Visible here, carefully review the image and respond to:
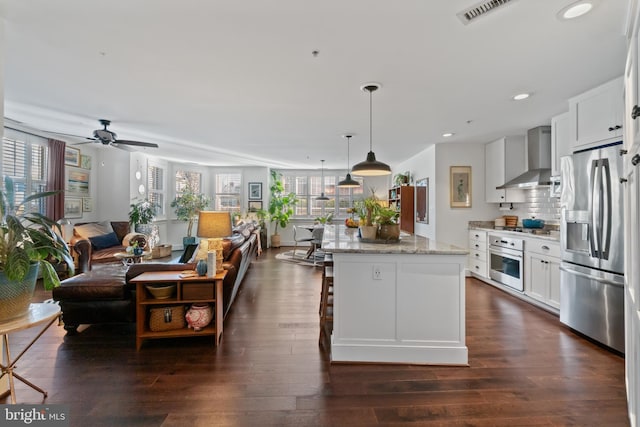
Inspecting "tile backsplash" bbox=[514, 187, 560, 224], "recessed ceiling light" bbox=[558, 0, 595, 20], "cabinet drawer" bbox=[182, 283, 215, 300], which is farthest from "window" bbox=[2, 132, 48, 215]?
"tile backsplash" bbox=[514, 187, 560, 224]

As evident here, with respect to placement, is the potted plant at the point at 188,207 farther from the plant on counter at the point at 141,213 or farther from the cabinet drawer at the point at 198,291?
the cabinet drawer at the point at 198,291

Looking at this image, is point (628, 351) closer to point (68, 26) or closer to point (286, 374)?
point (286, 374)

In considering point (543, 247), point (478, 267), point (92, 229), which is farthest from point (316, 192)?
point (543, 247)

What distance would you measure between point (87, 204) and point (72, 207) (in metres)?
0.43

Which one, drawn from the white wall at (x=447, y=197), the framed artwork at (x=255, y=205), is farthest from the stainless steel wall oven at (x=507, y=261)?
the framed artwork at (x=255, y=205)

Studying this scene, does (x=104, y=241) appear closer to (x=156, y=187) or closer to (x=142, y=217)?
(x=142, y=217)

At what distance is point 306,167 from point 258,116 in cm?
517

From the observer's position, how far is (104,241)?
575 centimetres

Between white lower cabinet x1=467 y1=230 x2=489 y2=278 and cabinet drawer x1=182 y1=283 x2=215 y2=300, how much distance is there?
436 cm

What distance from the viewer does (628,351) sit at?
1.84m

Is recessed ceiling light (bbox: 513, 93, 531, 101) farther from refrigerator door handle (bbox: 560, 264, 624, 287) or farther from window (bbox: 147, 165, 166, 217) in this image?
window (bbox: 147, 165, 166, 217)

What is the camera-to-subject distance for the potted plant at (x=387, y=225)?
2.81 m

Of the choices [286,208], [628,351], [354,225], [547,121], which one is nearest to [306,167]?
[286,208]
